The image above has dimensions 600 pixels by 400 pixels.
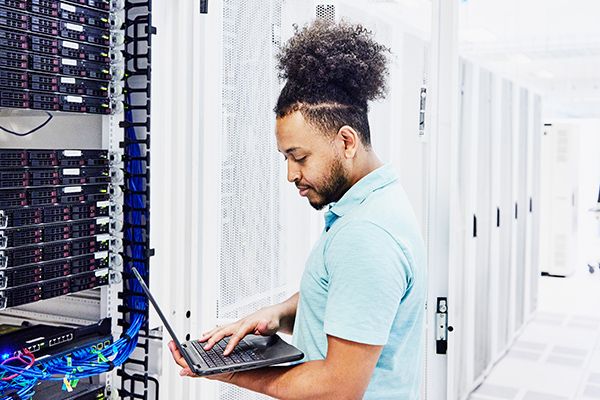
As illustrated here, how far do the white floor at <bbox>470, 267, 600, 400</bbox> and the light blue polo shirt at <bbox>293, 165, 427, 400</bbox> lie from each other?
113 inches

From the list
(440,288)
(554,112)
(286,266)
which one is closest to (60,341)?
(286,266)

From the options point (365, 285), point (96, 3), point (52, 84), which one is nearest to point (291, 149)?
point (365, 285)

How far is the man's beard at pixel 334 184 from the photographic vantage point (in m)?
1.21

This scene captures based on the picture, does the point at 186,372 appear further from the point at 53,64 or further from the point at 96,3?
the point at 96,3

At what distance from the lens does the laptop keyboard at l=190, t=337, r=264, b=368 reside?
45.0 inches

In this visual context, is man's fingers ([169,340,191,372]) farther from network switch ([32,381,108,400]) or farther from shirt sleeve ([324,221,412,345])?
network switch ([32,381,108,400])

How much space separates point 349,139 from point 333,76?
13 centimetres

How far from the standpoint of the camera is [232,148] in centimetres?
190

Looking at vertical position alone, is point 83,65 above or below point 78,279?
above

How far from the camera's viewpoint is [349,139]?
1.19m

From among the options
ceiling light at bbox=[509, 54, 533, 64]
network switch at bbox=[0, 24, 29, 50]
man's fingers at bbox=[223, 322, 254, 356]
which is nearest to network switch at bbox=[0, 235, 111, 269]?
network switch at bbox=[0, 24, 29, 50]

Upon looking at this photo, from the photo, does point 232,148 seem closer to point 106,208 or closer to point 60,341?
point 106,208

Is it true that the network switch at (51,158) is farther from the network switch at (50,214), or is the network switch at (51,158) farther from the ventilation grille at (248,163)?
the ventilation grille at (248,163)

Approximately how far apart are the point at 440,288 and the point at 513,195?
2.71 meters
